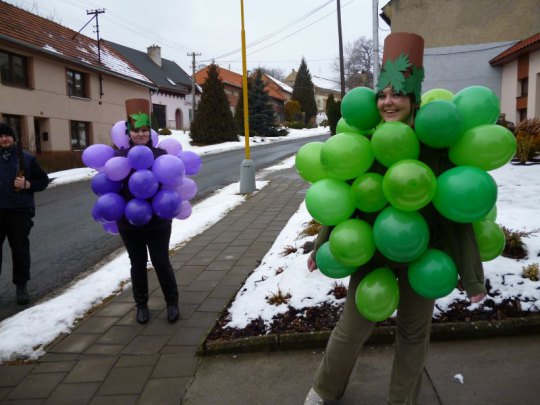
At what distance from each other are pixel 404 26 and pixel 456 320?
1938 cm

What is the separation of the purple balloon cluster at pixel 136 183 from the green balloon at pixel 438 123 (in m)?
2.16

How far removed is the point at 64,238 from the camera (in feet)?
25.8

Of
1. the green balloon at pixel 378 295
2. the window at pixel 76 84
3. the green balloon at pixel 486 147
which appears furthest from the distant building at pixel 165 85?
the green balloon at pixel 486 147

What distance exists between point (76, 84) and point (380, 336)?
2333 centimetres

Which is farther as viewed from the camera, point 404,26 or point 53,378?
point 404,26

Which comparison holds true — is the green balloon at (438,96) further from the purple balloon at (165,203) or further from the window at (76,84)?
the window at (76,84)

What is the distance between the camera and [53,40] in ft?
71.3

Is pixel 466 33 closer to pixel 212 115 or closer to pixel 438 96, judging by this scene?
pixel 212 115

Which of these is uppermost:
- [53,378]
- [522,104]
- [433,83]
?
[433,83]

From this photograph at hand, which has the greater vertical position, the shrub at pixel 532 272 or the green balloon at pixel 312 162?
the green balloon at pixel 312 162

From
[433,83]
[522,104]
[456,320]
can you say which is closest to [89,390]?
[456,320]

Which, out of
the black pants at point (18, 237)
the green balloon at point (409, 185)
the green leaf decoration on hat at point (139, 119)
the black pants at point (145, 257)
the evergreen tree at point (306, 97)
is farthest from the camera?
the evergreen tree at point (306, 97)

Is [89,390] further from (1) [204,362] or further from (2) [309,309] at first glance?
(2) [309,309]

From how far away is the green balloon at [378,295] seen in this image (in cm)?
225
